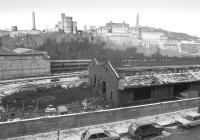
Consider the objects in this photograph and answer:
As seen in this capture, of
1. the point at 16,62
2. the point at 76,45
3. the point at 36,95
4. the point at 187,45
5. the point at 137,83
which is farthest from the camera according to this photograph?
the point at 187,45

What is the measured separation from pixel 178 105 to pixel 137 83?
16.2 ft

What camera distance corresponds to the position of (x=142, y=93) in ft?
81.7

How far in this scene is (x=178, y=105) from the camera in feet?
71.8

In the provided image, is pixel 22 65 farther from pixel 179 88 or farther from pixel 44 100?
pixel 179 88

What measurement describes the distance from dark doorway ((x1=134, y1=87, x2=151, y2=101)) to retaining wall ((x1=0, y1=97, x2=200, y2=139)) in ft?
13.3

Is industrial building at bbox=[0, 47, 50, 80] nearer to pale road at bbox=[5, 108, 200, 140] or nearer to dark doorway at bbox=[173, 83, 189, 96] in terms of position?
dark doorway at bbox=[173, 83, 189, 96]

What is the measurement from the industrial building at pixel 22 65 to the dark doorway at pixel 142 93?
1147 inches

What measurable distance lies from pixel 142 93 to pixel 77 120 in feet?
33.9

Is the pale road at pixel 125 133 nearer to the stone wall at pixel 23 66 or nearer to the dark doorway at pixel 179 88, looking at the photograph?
the dark doorway at pixel 179 88

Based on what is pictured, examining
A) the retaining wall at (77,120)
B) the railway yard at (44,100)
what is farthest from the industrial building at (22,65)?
the retaining wall at (77,120)

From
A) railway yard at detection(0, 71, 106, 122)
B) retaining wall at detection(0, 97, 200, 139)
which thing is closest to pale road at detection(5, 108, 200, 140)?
retaining wall at detection(0, 97, 200, 139)

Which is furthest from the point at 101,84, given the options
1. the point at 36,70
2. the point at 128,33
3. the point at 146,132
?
the point at 128,33

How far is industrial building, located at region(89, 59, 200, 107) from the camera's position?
23500mm

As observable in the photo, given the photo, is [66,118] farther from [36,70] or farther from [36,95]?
[36,70]
